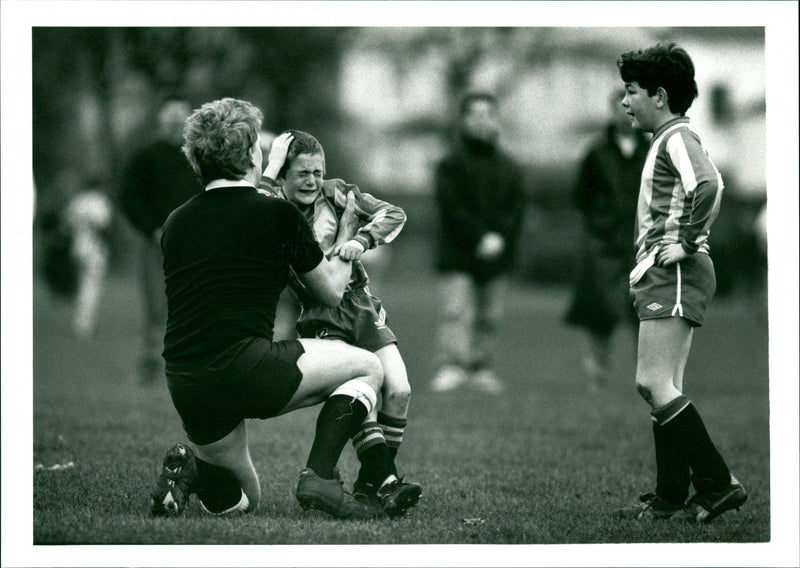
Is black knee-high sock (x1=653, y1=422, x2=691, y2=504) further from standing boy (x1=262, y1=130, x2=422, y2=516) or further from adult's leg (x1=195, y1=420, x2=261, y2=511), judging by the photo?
adult's leg (x1=195, y1=420, x2=261, y2=511)

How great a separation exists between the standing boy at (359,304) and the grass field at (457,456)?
0.68 ft

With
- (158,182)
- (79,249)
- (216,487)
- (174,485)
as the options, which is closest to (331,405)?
(216,487)

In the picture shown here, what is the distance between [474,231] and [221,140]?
15.4ft

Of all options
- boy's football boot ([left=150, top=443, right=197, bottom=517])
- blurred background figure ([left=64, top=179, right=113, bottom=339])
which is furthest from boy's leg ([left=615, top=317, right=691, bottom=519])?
blurred background figure ([left=64, top=179, right=113, bottom=339])

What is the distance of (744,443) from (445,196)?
10.5 feet

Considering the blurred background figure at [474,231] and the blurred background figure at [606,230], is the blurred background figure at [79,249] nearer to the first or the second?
the blurred background figure at [474,231]

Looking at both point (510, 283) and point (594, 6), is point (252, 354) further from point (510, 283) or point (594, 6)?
point (510, 283)

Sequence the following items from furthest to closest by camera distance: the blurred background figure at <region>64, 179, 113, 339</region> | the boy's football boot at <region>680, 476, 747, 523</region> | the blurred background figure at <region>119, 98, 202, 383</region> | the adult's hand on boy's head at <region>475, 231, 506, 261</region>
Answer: the blurred background figure at <region>64, 179, 113, 339</region>
the adult's hand on boy's head at <region>475, 231, 506, 261</region>
the blurred background figure at <region>119, 98, 202, 383</region>
the boy's football boot at <region>680, 476, 747, 523</region>

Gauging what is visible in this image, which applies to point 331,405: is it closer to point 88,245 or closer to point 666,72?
point 666,72

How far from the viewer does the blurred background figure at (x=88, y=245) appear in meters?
13.9

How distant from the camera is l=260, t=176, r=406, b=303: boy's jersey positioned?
15.5 feet

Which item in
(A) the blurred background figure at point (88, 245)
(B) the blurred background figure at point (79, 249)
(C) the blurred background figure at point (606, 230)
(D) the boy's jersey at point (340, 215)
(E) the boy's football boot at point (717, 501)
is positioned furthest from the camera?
(B) the blurred background figure at point (79, 249)

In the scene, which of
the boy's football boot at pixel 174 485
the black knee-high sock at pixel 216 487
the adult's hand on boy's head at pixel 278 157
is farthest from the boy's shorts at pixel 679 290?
the boy's football boot at pixel 174 485

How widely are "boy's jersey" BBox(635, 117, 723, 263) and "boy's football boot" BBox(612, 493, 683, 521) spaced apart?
3.14ft
